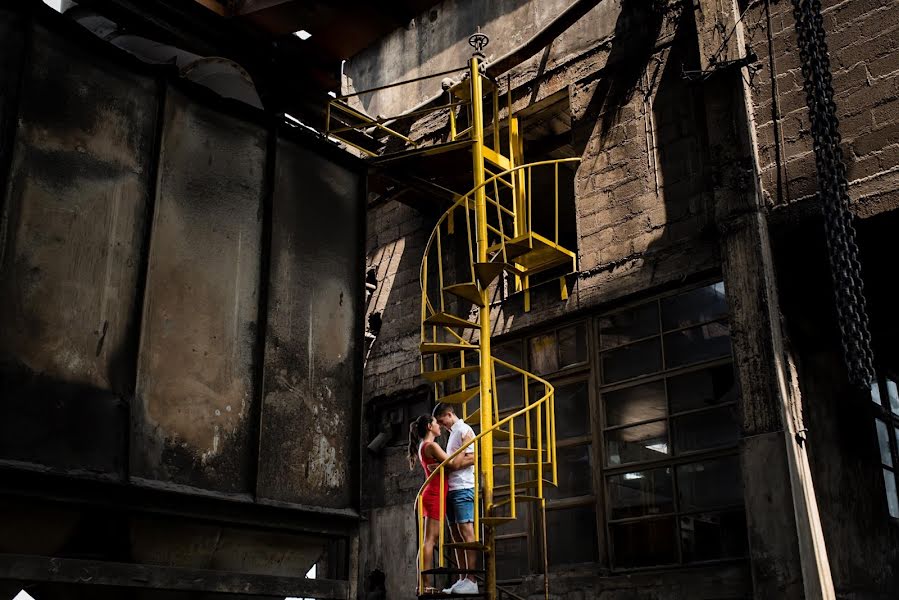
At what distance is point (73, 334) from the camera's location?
5129 millimetres

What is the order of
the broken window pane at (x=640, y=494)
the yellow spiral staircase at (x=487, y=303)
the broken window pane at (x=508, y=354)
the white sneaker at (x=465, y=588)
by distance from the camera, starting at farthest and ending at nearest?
the broken window pane at (x=508, y=354) < the broken window pane at (x=640, y=494) < the yellow spiral staircase at (x=487, y=303) < the white sneaker at (x=465, y=588)

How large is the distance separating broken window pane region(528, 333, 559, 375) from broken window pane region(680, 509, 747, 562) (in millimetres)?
2378

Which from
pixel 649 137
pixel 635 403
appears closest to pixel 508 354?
pixel 635 403

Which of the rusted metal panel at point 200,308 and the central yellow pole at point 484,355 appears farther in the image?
the central yellow pole at point 484,355

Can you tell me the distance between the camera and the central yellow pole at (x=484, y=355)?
292 inches

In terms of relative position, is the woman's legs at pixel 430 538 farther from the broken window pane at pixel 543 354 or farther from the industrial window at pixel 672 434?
the broken window pane at pixel 543 354

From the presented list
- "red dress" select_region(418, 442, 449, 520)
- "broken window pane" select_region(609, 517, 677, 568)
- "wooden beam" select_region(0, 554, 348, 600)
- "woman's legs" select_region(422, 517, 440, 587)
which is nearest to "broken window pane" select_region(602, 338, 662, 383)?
"broken window pane" select_region(609, 517, 677, 568)

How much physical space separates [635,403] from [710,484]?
3.84 feet

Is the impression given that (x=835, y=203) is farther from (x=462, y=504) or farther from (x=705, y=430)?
(x=462, y=504)

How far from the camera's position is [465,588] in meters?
7.29

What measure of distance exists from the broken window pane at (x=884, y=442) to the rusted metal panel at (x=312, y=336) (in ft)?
17.7

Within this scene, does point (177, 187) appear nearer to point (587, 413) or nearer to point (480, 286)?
point (480, 286)

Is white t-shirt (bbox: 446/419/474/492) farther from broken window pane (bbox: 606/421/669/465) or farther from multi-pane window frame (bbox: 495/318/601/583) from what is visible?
broken window pane (bbox: 606/421/669/465)

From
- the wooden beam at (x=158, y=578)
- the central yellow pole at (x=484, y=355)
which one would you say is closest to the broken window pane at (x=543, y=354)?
the central yellow pole at (x=484, y=355)
